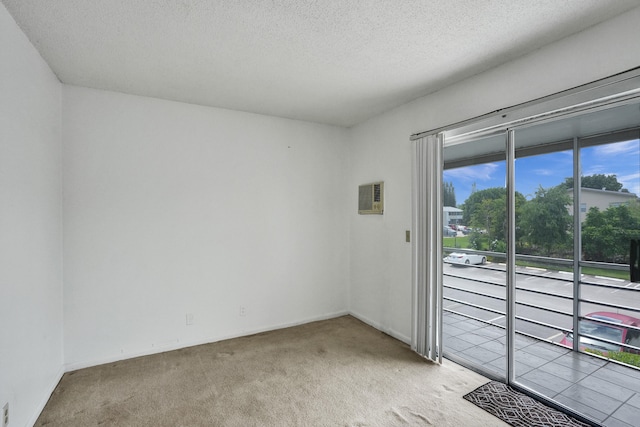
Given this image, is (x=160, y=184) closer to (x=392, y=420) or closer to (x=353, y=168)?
(x=353, y=168)

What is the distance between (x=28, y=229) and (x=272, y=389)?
2.05 m

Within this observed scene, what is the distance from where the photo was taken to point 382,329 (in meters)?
3.62

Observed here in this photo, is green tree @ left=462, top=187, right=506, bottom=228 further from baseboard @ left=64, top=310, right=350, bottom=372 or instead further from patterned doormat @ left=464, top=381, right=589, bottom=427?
baseboard @ left=64, top=310, right=350, bottom=372

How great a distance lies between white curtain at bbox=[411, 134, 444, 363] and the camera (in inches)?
112

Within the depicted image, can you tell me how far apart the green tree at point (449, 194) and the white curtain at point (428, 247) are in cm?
28

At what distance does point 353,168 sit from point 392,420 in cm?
289

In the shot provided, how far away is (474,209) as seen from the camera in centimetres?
297

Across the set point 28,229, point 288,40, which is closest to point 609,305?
point 288,40

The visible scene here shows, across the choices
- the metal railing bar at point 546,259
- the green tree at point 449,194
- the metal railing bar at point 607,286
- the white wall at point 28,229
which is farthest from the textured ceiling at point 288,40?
the metal railing bar at point 607,286

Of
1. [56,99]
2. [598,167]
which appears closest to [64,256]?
[56,99]

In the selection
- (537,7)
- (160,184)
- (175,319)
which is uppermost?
(537,7)

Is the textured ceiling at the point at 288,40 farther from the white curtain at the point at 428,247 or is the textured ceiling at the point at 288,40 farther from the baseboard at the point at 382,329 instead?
the baseboard at the point at 382,329

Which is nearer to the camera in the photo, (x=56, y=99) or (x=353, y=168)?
(x=56, y=99)

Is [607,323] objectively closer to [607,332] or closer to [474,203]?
[607,332]
